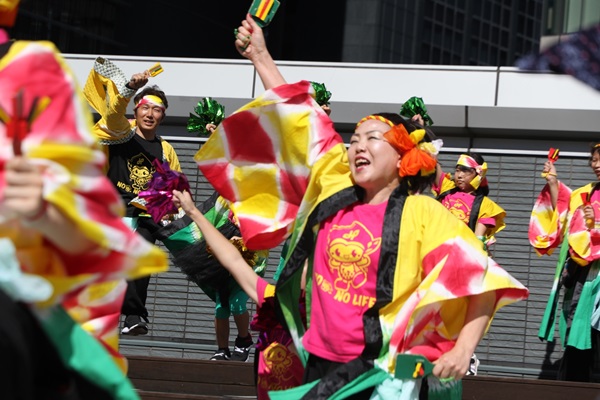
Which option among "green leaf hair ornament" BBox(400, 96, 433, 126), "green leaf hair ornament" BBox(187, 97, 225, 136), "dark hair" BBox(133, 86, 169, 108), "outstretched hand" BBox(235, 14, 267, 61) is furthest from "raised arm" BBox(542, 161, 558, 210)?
"outstretched hand" BBox(235, 14, 267, 61)

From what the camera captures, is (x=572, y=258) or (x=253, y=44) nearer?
(x=253, y=44)

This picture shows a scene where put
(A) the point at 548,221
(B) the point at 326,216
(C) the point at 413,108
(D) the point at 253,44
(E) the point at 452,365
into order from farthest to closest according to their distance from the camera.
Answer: (A) the point at 548,221, (C) the point at 413,108, (D) the point at 253,44, (B) the point at 326,216, (E) the point at 452,365

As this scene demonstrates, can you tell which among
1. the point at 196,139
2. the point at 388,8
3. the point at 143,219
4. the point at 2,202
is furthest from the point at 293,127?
the point at 388,8

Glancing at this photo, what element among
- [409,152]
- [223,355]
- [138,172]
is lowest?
[223,355]

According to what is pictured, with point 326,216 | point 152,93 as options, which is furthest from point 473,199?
point 326,216

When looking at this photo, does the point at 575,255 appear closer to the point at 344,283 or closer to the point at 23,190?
the point at 344,283

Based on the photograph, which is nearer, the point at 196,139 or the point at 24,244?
the point at 24,244

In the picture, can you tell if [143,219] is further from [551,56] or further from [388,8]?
[388,8]

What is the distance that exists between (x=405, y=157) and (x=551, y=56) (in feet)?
5.54

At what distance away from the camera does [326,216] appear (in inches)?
191

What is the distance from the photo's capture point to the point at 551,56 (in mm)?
3240

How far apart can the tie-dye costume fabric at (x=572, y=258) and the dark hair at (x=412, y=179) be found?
3822 mm

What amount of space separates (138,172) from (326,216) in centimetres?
362

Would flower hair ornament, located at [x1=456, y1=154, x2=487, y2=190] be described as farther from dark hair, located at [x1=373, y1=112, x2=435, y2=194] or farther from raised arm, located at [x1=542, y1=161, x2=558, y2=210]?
dark hair, located at [x1=373, y1=112, x2=435, y2=194]
